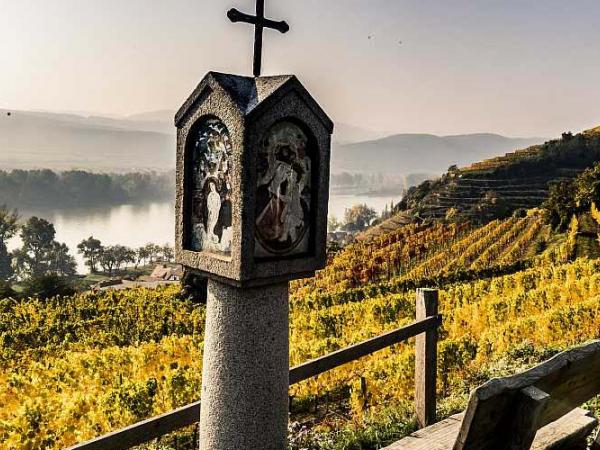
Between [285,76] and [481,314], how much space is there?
29.0 feet

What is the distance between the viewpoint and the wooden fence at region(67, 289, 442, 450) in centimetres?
286

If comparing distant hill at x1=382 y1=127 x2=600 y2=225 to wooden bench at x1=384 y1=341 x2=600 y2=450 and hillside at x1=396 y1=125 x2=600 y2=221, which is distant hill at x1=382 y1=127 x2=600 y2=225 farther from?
wooden bench at x1=384 y1=341 x2=600 y2=450

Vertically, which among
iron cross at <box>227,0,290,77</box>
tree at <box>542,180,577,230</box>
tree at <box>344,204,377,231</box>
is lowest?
iron cross at <box>227,0,290,77</box>

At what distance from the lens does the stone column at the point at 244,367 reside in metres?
2.48

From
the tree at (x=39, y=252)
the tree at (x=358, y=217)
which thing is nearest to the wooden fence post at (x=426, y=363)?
the tree at (x=39, y=252)

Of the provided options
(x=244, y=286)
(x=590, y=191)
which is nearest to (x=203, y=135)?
(x=244, y=286)

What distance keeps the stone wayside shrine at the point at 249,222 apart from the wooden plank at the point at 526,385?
106 centimetres

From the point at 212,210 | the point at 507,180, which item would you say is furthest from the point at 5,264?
the point at 212,210

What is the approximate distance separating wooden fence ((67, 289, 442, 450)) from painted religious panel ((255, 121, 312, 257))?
115cm

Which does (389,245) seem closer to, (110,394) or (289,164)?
(110,394)

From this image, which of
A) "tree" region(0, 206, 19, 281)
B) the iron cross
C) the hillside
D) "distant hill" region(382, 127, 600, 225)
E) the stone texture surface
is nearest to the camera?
the stone texture surface

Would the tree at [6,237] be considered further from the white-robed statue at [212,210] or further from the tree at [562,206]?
the white-robed statue at [212,210]

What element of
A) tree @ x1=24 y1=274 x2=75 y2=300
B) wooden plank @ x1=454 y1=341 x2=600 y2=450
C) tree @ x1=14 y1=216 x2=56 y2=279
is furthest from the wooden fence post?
tree @ x1=14 y1=216 x2=56 y2=279

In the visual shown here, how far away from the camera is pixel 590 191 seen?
27.8m
